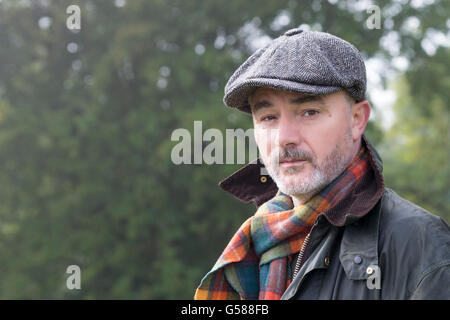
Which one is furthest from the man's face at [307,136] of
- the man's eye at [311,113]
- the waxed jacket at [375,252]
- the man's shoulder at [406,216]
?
the man's shoulder at [406,216]

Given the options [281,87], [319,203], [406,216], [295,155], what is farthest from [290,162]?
[406,216]

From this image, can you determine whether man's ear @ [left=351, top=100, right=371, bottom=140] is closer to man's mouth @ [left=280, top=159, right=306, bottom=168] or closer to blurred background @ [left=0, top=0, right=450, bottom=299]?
man's mouth @ [left=280, top=159, right=306, bottom=168]

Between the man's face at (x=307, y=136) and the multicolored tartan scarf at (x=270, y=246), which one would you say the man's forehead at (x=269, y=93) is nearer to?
the man's face at (x=307, y=136)

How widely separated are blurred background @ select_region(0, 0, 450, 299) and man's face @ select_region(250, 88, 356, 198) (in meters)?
6.15

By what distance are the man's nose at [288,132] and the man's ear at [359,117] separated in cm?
23

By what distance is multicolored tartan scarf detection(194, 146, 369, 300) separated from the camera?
212 cm

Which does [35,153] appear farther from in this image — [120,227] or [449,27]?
[449,27]

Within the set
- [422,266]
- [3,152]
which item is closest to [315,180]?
[422,266]

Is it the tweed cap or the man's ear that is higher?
the tweed cap

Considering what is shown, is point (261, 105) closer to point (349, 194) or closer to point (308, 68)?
point (308, 68)

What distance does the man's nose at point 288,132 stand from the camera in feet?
6.89

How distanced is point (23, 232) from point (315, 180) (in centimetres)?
752

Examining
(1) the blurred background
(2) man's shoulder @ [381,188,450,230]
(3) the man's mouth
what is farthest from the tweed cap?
(1) the blurred background

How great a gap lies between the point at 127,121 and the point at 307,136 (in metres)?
6.97
